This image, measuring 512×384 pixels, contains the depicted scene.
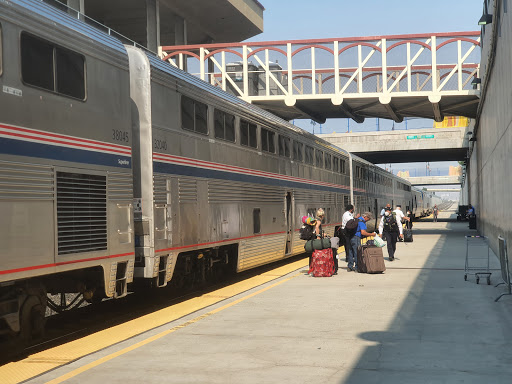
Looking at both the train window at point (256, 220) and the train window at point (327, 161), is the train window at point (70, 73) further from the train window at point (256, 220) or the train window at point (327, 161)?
the train window at point (327, 161)

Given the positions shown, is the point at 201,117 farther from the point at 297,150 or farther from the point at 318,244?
the point at 297,150

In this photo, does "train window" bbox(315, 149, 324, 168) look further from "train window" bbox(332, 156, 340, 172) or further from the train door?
the train door

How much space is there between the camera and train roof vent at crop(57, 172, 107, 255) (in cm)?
800

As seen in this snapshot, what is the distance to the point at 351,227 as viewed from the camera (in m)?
16.4

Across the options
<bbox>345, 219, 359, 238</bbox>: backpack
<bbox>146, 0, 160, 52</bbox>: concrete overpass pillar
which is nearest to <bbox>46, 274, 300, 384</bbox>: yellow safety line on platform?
<bbox>345, 219, 359, 238</bbox>: backpack


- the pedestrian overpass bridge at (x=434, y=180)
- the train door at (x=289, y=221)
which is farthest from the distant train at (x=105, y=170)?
the pedestrian overpass bridge at (x=434, y=180)

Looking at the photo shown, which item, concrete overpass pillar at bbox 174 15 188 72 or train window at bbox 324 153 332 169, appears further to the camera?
concrete overpass pillar at bbox 174 15 188 72

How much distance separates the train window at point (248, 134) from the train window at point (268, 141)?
603 millimetres

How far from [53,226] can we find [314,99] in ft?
74.3

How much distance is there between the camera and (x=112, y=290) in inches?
360

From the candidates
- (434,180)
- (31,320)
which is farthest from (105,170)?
(434,180)

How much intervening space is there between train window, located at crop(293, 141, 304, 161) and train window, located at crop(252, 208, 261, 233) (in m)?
3.98

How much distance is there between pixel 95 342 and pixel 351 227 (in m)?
9.05

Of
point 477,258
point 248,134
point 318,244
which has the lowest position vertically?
point 477,258
